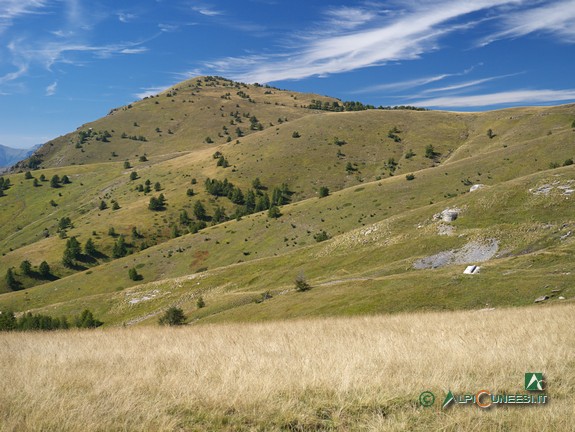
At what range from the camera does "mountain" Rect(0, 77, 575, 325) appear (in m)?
47.3

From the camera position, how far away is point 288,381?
791 centimetres

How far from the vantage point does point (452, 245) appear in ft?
202

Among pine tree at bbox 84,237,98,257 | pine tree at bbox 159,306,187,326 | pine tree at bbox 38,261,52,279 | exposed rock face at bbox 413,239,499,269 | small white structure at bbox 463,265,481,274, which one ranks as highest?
pine tree at bbox 84,237,98,257

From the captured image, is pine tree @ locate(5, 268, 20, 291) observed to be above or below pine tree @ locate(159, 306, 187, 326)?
above

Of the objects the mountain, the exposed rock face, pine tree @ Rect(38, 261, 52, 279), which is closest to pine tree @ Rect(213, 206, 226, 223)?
the mountain

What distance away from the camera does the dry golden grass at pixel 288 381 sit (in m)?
6.31

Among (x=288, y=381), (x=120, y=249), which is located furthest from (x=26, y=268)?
(x=288, y=381)

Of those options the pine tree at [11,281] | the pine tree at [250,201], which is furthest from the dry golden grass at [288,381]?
the pine tree at [250,201]

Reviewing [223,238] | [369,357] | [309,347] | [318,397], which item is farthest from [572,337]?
[223,238]

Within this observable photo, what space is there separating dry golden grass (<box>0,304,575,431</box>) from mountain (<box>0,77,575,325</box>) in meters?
27.7

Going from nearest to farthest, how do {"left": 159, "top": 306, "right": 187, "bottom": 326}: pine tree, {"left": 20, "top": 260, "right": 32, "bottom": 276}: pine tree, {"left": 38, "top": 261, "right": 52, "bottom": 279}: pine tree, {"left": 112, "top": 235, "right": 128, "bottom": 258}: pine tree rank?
{"left": 159, "top": 306, "right": 187, "bottom": 326}: pine tree < {"left": 20, "top": 260, "right": 32, "bottom": 276}: pine tree < {"left": 38, "top": 261, "right": 52, "bottom": 279}: pine tree < {"left": 112, "top": 235, "right": 128, "bottom": 258}: pine tree

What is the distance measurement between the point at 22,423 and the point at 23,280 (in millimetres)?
160961

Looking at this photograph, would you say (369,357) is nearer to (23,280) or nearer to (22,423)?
(22,423)

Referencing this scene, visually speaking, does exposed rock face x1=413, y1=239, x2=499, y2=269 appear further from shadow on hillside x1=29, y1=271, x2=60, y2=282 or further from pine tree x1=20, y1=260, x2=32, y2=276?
pine tree x1=20, y1=260, x2=32, y2=276
